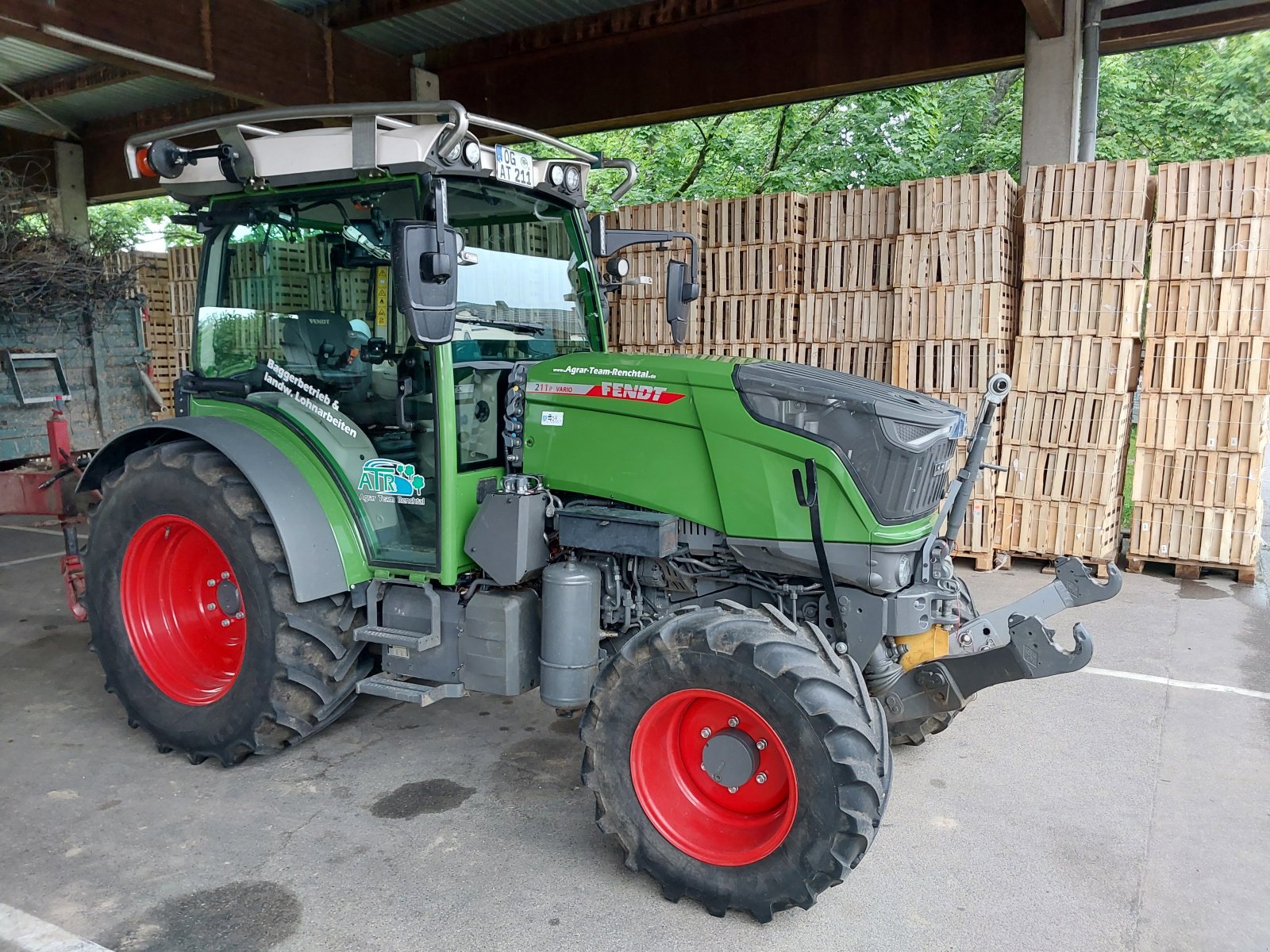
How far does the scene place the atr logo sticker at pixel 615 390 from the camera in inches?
138

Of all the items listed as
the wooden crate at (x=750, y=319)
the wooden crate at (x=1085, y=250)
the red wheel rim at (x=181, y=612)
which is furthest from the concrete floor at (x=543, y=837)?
the wooden crate at (x=750, y=319)

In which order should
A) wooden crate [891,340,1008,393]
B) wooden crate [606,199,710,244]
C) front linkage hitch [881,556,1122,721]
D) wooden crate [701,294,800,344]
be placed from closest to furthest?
front linkage hitch [881,556,1122,721]
wooden crate [891,340,1008,393]
wooden crate [701,294,800,344]
wooden crate [606,199,710,244]

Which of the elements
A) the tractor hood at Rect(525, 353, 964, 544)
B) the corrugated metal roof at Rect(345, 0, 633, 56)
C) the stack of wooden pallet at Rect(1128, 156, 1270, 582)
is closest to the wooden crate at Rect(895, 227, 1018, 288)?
the stack of wooden pallet at Rect(1128, 156, 1270, 582)

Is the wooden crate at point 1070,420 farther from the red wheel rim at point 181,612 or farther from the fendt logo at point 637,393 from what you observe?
the red wheel rim at point 181,612

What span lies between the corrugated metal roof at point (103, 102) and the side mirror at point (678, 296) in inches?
405

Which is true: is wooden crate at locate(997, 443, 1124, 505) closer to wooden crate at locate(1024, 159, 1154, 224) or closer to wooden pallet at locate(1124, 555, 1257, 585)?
wooden pallet at locate(1124, 555, 1257, 585)

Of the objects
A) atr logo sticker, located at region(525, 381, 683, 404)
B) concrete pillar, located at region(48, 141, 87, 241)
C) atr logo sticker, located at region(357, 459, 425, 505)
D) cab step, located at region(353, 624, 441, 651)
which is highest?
concrete pillar, located at region(48, 141, 87, 241)

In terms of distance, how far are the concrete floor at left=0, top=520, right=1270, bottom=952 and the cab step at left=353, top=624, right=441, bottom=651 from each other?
2.20ft

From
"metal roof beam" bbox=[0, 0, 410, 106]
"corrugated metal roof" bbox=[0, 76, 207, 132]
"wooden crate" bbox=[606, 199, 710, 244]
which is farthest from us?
"corrugated metal roof" bbox=[0, 76, 207, 132]

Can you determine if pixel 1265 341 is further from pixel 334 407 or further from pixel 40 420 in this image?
pixel 40 420

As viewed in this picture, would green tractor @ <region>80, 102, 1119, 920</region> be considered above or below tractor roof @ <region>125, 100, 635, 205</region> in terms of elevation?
below

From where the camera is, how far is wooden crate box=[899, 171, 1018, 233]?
7.55 metres

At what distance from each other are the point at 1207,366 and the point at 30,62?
1321cm

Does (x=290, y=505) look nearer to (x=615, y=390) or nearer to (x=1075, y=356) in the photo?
(x=615, y=390)
